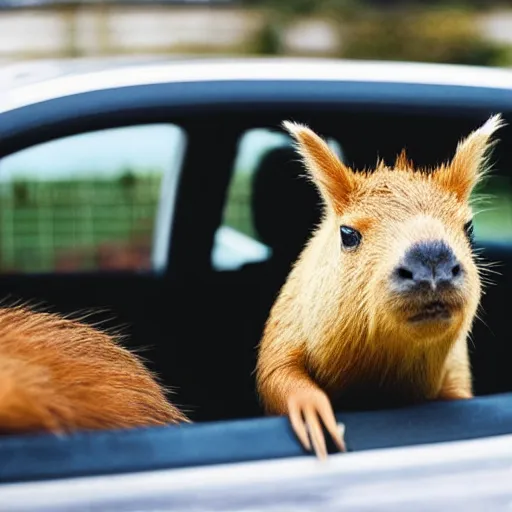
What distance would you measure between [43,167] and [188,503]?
5.08m

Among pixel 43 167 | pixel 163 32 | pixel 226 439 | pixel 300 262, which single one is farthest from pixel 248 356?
pixel 163 32

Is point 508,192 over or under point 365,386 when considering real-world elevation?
over

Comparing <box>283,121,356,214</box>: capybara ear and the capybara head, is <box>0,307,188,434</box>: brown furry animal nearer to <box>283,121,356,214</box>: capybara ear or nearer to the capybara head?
the capybara head

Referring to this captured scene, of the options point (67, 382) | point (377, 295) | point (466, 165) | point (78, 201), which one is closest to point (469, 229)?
point (466, 165)

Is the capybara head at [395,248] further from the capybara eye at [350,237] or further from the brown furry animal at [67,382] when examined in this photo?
the brown furry animal at [67,382]

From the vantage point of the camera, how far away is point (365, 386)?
2254 millimetres

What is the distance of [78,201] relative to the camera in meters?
6.42

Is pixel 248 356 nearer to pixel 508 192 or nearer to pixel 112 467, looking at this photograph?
pixel 508 192

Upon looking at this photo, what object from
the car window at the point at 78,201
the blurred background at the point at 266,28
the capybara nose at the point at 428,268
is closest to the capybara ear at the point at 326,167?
the capybara nose at the point at 428,268

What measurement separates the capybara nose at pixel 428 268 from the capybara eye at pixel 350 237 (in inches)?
9.2

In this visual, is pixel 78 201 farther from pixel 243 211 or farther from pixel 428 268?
pixel 428 268

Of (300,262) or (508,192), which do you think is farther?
(508,192)

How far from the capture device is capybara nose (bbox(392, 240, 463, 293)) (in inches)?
71.1

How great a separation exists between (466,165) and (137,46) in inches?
533
